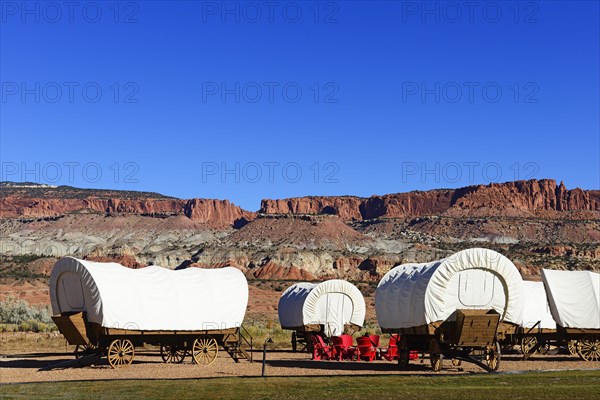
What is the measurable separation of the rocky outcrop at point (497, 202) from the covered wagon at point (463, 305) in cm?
15073

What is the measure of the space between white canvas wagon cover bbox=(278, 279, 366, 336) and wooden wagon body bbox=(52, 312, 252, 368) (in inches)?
329

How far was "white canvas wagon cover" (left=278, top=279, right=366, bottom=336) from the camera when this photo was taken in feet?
119

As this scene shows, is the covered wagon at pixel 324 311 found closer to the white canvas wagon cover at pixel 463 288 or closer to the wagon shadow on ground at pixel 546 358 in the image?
the wagon shadow on ground at pixel 546 358

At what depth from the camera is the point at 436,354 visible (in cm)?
2330

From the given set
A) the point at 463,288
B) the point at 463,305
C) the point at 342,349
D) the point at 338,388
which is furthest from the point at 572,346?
the point at 338,388

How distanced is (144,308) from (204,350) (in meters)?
2.98

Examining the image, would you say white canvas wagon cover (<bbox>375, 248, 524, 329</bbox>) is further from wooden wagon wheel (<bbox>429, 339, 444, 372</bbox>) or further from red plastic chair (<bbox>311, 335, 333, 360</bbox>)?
red plastic chair (<bbox>311, 335, 333, 360</bbox>)

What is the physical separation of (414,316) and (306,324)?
12914 mm

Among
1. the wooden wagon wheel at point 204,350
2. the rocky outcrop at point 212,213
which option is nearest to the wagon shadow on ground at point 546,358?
the wooden wagon wheel at point 204,350

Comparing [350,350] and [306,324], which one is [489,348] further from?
[306,324]

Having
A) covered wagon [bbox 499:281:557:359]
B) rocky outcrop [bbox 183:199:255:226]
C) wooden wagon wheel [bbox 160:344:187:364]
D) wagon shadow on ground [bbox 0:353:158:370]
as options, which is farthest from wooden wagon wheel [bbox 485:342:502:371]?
rocky outcrop [bbox 183:199:255:226]

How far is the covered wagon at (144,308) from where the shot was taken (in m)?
24.4

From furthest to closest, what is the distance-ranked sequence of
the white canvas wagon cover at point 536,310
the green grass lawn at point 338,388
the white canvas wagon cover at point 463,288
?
the white canvas wagon cover at point 536,310
the white canvas wagon cover at point 463,288
the green grass lawn at point 338,388

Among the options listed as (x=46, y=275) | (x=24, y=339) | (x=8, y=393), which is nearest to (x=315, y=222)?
(x=46, y=275)
